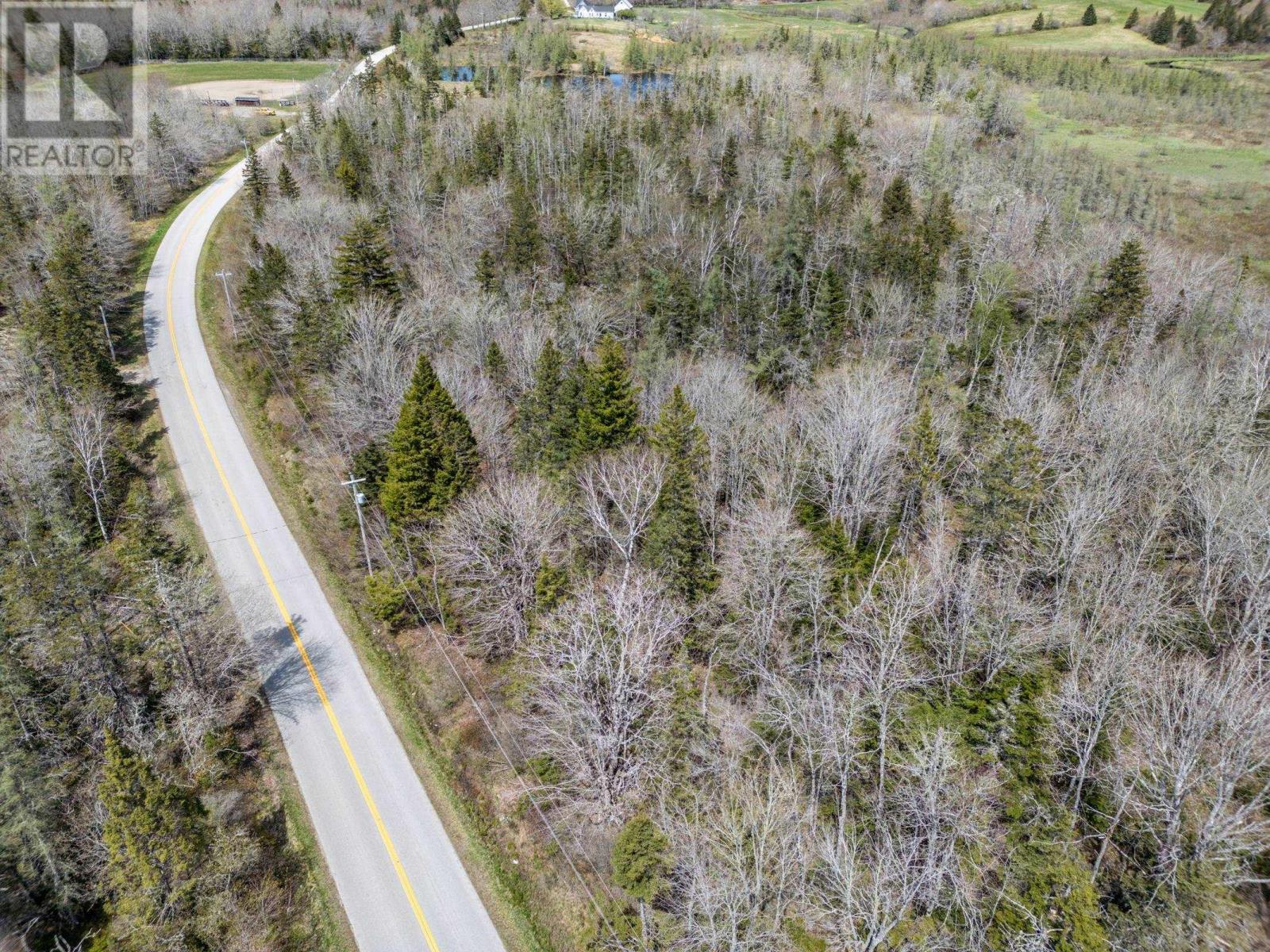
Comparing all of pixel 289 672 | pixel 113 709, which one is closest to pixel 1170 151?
pixel 289 672

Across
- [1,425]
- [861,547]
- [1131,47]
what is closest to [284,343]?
[1,425]

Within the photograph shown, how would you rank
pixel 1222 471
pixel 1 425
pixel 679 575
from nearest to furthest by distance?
pixel 679 575
pixel 1222 471
pixel 1 425

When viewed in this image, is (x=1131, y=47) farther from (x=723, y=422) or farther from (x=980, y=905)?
(x=980, y=905)

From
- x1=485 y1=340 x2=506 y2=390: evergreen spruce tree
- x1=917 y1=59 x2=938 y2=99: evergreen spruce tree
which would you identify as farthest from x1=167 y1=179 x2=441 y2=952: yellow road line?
x1=917 y1=59 x2=938 y2=99: evergreen spruce tree

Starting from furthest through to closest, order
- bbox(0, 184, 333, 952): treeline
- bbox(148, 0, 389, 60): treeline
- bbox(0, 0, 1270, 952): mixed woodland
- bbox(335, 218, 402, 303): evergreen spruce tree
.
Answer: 1. bbox(148, 0, 389, 60): treeline
2. bbox(335, 218, 402, 303): evergreen spruce tree
3. bbox(0, 0, 1270, 952): mixed woodland
4. bbox(0, 184, 333, 952): treeline

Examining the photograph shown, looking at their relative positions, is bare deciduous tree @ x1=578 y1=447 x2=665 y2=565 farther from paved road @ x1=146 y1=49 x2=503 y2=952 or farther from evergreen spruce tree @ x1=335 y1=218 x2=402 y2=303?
evergreen spruce tree @ x1=335 y1=218 x2=402 y2=303

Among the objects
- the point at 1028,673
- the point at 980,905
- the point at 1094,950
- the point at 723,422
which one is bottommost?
the point at 980,905

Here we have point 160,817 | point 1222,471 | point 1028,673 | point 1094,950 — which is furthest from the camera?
point 1222,471

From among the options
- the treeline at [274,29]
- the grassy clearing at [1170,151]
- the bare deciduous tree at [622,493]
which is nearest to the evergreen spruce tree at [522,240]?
the bare deciduous tree at [622,493]
